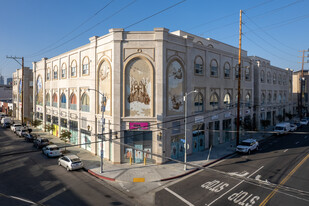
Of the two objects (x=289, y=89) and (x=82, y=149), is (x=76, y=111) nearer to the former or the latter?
(x=82, y=149)

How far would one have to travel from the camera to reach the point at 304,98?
8269cm

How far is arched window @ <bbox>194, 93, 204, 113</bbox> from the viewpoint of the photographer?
29.4 m

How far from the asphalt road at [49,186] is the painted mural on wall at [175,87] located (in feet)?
38.8

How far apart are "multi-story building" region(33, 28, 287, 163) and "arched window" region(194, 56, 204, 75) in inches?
0.5

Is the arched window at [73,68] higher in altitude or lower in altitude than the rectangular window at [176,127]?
higher

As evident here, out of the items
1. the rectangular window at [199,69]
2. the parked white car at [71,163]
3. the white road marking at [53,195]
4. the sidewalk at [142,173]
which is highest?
the rectangular window at [199,69]

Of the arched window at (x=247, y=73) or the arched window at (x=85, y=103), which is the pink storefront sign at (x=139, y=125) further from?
the arched window at (x=247, y=73)

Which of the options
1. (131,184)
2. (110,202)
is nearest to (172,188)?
(131,184)

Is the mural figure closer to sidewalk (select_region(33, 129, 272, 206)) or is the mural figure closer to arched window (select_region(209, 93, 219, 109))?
sidewalk (select_region(33, 129, 272, 206))

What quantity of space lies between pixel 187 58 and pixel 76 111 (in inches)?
757

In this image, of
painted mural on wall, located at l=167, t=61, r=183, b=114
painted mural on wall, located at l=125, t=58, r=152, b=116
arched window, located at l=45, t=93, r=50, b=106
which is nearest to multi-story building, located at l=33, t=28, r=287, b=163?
painted mural on wall, located at l=125, t=58, r=152, b=116

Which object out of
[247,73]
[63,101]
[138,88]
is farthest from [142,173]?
[247,73]

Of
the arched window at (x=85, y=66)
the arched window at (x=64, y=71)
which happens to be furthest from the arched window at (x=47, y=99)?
the arched window at (x=85, y=66)

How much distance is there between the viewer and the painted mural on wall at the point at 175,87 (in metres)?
24.9
